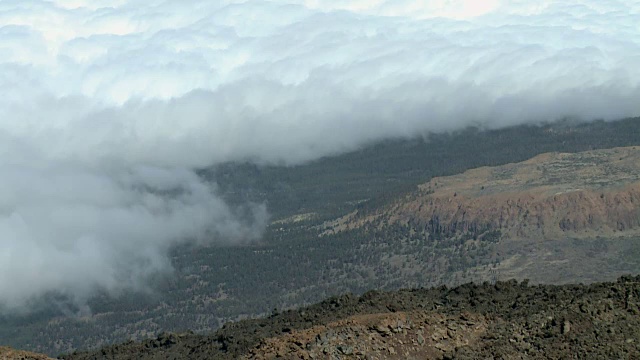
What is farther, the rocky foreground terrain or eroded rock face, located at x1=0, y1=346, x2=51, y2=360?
eroded rock face, located at x1=0, y1=346, x2=51, y2=360

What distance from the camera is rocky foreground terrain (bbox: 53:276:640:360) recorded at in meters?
72.8

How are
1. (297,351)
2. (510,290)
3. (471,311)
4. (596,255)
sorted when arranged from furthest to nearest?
1. (596,255)
2. (510,290)
3. (471,311)
4. (297,351)

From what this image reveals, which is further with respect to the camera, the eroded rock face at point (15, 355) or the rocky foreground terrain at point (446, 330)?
the eroded rock face at point (15, 355)

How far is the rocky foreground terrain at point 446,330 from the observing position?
2867 inches

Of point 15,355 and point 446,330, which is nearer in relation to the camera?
point 446,330

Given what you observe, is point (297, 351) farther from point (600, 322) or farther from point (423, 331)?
point (600, 322)

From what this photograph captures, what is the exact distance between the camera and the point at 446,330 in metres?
75.4

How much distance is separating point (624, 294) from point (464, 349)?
1227 cm

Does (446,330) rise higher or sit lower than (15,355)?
lower

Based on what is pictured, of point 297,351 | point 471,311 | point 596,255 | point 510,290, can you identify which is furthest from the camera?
point 596,255

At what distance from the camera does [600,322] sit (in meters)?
75.8

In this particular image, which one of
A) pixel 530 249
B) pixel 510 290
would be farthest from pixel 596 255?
pixel 510 290

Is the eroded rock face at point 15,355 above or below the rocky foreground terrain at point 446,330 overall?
above

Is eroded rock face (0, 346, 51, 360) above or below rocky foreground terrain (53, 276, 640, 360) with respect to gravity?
above
